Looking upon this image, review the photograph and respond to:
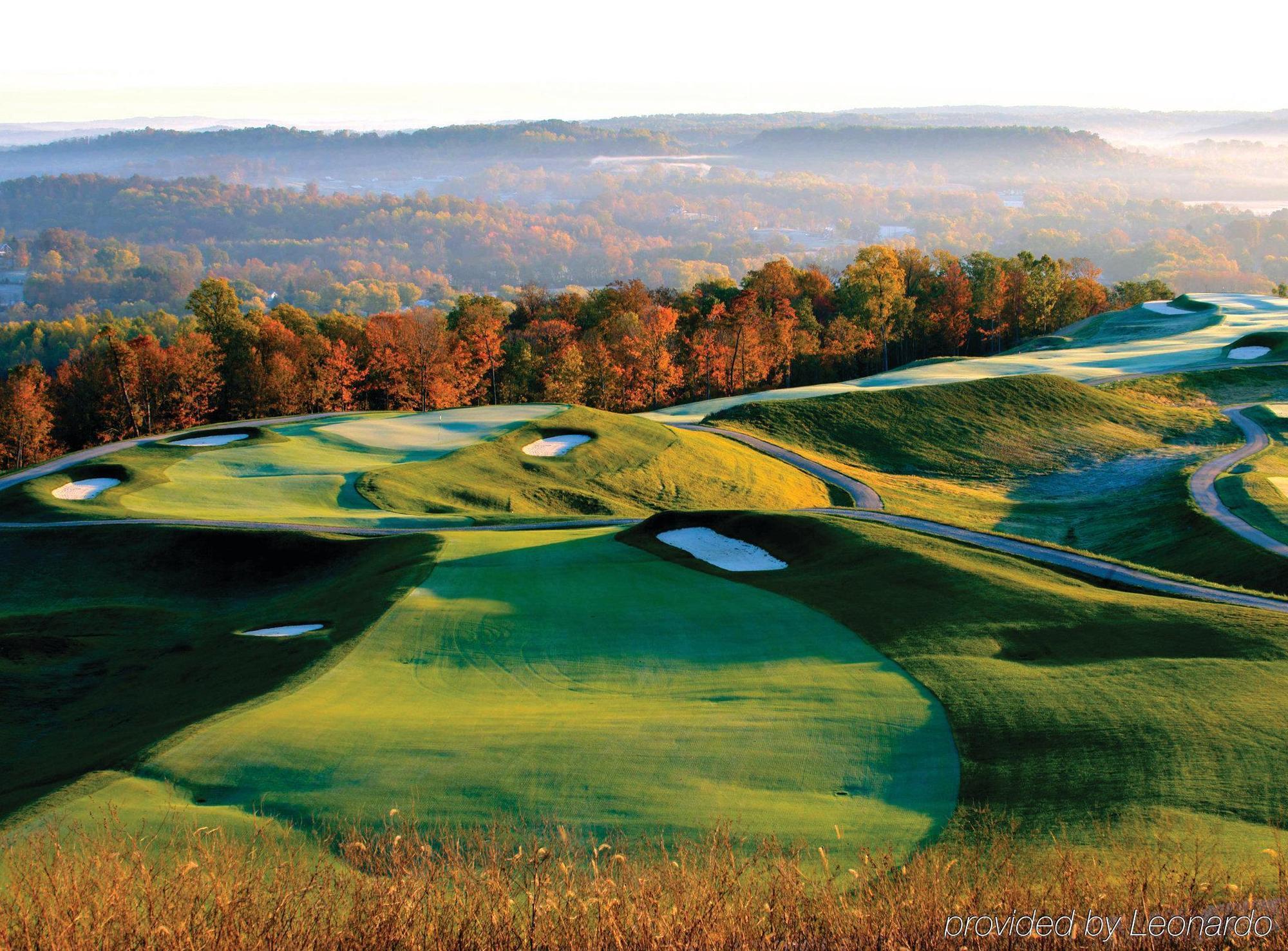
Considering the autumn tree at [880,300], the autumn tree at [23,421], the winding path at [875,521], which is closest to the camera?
the winding path at [875,521]

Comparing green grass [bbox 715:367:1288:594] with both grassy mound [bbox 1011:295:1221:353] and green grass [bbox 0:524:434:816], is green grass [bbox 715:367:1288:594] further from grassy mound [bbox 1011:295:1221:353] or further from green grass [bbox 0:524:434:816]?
grassy mound [bbox 1011:295:1221:353]

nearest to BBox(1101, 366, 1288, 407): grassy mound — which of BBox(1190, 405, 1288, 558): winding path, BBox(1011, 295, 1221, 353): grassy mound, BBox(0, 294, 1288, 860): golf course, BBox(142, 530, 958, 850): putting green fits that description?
BBox(1190, 405, 1288, 558): winding path

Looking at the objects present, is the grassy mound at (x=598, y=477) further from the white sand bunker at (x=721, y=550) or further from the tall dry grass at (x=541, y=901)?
the tall dry grass at (x=541, y=901)

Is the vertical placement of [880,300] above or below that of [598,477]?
above

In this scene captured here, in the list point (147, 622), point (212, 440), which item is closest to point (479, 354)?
point (212, 440)

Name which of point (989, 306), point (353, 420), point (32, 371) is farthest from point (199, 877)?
point (989, 306)

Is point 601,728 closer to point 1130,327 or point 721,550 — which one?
point 721,550

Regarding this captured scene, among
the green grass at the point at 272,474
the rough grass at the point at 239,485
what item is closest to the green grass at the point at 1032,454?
the green grass at the point at 272,474
